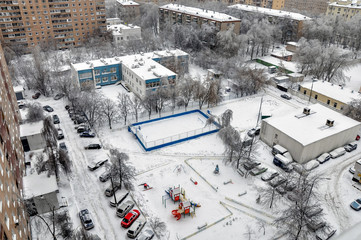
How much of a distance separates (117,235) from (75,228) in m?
3.33

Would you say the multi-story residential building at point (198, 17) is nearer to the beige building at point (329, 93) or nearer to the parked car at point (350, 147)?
the beige building at point (329, 93)

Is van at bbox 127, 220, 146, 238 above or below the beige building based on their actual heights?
below

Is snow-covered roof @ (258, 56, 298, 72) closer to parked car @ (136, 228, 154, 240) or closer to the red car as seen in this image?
the red car

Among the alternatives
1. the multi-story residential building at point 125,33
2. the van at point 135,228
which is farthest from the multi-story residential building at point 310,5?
the van at point 135,228

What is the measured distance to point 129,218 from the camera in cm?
2095

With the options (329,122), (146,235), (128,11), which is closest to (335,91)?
(329,122)

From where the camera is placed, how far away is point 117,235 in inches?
797

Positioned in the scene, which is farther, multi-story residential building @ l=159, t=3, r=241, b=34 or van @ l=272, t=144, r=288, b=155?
multi-story residential building @ l=159, t=3, r=241, b=34

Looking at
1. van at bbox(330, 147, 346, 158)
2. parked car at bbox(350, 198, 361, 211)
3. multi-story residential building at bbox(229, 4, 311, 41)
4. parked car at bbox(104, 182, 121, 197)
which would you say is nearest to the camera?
parked car at bbox(350, 198, 361, 211)

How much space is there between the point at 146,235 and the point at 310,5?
13181cm

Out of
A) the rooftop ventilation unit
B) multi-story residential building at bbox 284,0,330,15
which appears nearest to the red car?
the rooftop ventilation unit

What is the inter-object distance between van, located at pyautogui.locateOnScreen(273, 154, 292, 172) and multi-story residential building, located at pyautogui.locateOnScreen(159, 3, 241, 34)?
44463mm

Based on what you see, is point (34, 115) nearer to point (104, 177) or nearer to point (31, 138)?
point (31, 138)

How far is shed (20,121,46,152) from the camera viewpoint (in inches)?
1142
